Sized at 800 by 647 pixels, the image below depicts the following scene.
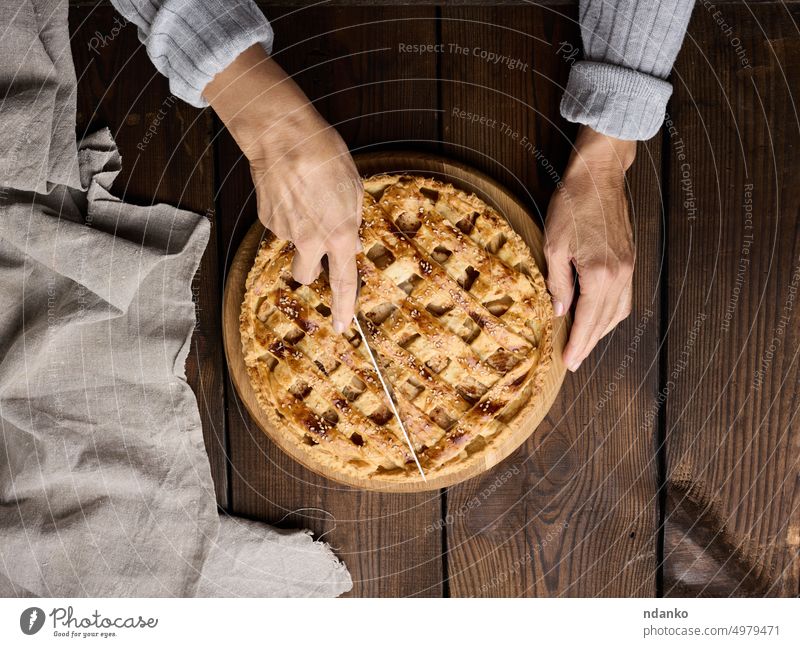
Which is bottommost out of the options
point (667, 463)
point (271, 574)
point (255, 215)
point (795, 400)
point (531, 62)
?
point (271, 574)

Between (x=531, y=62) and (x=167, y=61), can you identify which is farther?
(x=531, y=62)

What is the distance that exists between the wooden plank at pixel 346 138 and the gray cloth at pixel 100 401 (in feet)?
0.15

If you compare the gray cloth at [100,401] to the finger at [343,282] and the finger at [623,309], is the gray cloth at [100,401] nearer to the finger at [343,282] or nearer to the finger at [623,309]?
the finger at [343,282]

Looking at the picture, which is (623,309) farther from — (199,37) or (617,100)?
(199,37)

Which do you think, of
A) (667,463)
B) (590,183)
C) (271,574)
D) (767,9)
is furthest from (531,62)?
(271,574)

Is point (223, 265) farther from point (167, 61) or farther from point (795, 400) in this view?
point (795, 400)

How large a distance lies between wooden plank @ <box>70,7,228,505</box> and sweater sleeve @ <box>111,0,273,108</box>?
0.22 m

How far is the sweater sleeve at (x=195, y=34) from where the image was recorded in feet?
2.37

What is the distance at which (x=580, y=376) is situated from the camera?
981 millimetres

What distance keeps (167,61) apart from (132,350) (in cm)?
40

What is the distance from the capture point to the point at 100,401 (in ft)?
3.09

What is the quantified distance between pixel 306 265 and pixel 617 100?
0.45 m
